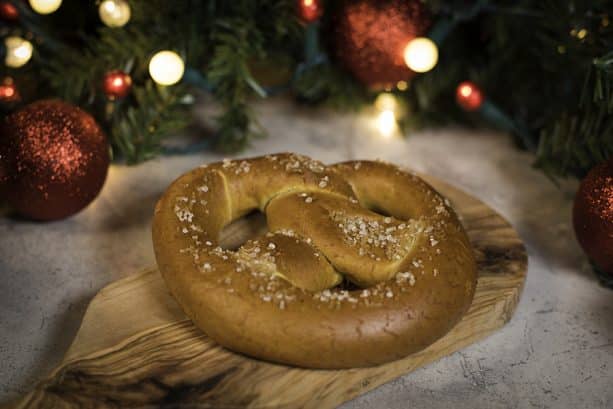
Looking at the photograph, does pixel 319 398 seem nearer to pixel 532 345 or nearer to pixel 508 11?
pixel 532 345

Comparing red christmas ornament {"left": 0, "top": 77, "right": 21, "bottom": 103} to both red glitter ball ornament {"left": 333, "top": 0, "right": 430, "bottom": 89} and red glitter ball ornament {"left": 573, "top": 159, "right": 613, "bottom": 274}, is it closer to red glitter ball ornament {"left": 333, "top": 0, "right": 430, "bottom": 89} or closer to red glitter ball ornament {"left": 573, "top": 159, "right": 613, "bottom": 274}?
red glitter ball ornament {"left": 333, "top": 0, "right": 430, "bottom": 89}

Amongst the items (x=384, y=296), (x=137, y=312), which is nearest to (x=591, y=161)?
(x=384, y=296)

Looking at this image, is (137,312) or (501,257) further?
(501,257)

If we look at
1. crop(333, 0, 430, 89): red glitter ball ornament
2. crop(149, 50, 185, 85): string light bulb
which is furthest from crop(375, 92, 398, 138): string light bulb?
crop(149, 50, 185, 85): string light bulb

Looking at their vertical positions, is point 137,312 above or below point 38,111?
below

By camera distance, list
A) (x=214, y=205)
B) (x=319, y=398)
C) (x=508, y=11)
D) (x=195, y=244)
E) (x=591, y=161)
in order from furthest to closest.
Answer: (x=508, y=11)
(x=591, y=161)
(x=214, y=205)
(x=195, y=244)
(x=319, y=398)

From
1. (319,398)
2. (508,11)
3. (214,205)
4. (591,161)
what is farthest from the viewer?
(508,11)

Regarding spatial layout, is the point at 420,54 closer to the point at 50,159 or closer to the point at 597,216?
the point at 597,216
